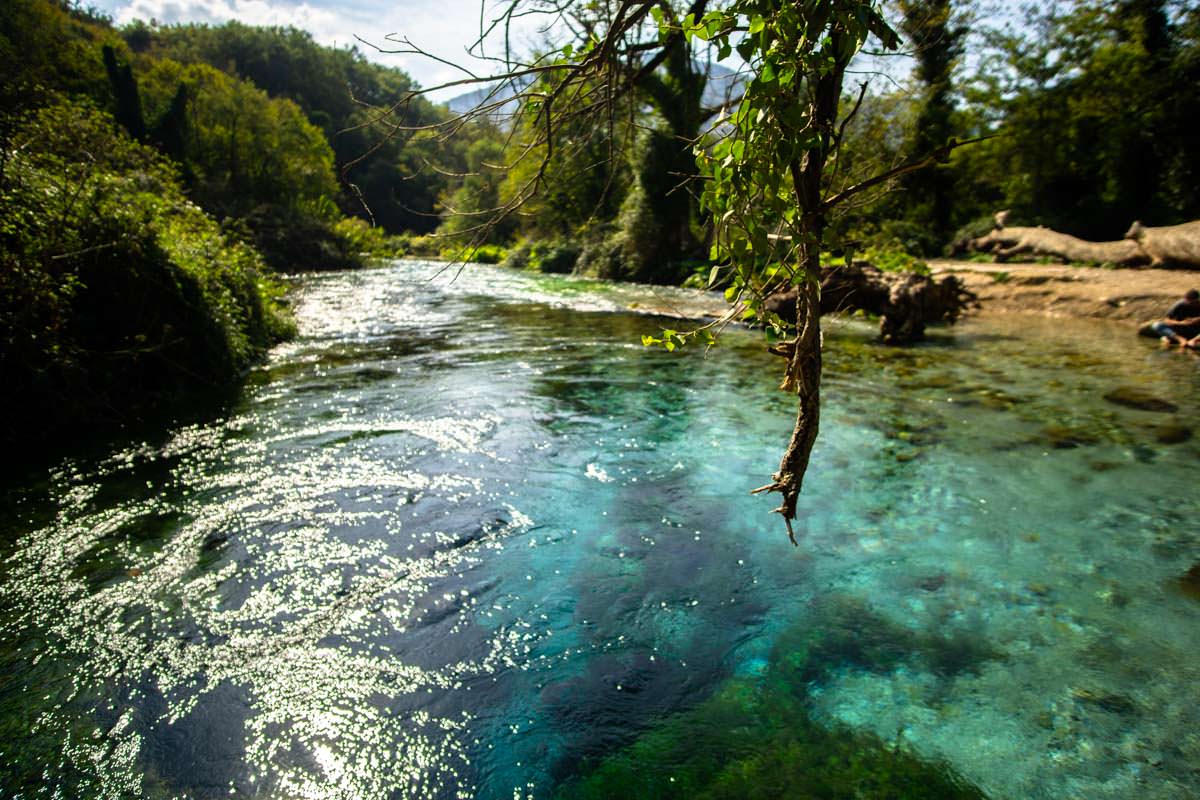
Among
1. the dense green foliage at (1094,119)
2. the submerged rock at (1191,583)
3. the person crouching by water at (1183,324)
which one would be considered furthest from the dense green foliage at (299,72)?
the submerged rock at (1191,583)

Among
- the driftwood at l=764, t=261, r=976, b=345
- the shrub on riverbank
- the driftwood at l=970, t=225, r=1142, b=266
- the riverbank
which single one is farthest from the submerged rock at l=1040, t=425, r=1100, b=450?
the driftwood at l=970, t=225, r=1142, b=266

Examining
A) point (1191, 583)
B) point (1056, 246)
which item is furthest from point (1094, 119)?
point (1191, 583)

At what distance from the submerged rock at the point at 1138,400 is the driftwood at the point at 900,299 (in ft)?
15.0

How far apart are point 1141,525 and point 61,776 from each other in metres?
7.42

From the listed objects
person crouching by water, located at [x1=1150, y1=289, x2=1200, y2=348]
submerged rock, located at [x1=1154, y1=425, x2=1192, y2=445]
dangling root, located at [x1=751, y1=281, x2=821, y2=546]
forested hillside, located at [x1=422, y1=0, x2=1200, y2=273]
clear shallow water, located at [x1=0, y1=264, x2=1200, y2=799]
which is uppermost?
forested hillside, located at [x1=422, y1=0, x2=1200, y2=273]

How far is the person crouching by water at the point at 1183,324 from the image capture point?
11008 mm

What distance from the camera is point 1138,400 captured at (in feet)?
26.7

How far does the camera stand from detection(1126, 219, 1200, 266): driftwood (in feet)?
47.9

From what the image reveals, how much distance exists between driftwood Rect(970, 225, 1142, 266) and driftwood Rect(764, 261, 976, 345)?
15.6ft

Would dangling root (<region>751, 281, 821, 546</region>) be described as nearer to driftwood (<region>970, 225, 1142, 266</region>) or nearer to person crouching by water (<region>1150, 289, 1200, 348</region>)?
person crouching by water (<region>1150, 289, 1200, 348</region>)

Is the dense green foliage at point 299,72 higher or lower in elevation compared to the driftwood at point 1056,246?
higher

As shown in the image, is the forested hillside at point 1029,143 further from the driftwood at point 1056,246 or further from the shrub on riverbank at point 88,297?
the shrub on riverbank at point 88,297

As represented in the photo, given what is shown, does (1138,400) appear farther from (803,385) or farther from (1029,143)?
(1029,143)

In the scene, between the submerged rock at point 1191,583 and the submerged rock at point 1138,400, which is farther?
the submerged rock at point 1138,400
